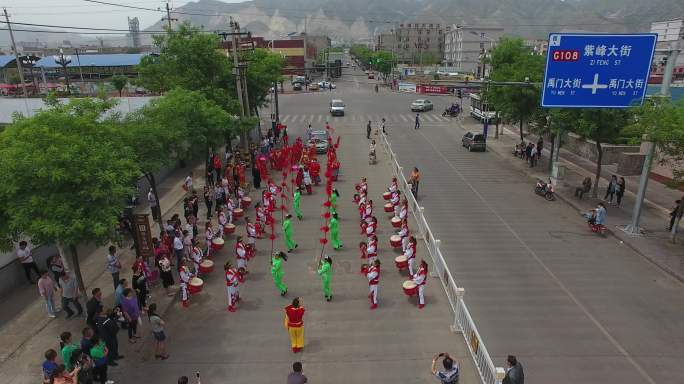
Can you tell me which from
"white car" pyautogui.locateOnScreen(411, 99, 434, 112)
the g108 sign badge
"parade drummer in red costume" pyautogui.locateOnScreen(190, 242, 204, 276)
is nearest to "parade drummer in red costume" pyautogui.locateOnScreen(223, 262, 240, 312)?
"parade drummer in red costume" pyautogui.locateOnScreen(190, 242, 204, 276)

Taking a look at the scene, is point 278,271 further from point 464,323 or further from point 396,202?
point 396,202

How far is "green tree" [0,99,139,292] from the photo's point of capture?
9.62 metres

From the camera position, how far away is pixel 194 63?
84.3 ft

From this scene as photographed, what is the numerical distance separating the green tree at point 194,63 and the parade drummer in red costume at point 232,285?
50.8ft

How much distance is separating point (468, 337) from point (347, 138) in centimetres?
2930

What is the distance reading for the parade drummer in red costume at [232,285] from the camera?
11.7 meters

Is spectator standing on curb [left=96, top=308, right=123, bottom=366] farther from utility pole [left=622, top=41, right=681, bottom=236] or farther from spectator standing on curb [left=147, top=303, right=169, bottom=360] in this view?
utility pole [left=622, top=41, right=681, bottom=236]

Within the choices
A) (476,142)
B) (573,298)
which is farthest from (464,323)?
(476,142)

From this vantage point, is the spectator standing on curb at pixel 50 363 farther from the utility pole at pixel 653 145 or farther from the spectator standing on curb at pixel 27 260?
the utility pole at pixel 653 145

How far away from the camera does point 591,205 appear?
2055cm

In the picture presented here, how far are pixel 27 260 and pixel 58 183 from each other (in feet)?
17.3

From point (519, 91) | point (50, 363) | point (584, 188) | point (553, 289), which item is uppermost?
point (519, 91)

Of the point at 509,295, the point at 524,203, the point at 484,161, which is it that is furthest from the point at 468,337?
the point at 484,161

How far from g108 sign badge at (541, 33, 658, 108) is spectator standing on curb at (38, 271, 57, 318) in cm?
1792
